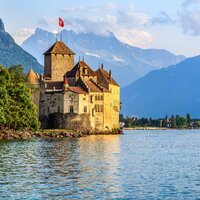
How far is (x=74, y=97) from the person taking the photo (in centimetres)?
12606

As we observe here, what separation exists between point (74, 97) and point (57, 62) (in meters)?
19.1

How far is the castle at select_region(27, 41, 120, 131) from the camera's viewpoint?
127 metres

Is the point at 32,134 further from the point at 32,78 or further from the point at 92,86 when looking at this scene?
the point at 92,86

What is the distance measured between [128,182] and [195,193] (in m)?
5.77

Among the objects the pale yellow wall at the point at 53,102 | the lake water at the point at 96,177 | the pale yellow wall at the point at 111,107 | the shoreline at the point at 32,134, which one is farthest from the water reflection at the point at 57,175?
the pale yellow wall at the point at 111,107

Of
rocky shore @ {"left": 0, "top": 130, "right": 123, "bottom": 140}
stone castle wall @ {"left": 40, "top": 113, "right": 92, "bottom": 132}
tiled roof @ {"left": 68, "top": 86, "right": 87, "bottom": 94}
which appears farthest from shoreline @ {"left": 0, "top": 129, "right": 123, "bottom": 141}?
tiled roof @ {"left": 68, "top": 86, "right": 87, "bottom": 94}

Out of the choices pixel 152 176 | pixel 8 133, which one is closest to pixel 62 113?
pixel 8 133

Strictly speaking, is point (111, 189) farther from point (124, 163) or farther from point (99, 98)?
point (99, 98)

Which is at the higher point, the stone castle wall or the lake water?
the stone castle wall

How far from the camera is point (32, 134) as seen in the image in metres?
102

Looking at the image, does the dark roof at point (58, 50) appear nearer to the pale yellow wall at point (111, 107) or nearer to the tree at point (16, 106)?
the pale yellow wall at point (111, 107)

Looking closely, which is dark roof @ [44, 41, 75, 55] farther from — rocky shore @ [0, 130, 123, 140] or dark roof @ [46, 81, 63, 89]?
rocky shore @ [0, 130, 123, 140]

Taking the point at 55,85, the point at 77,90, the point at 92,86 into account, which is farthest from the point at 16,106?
the point at 92,86

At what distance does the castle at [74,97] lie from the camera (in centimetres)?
12700
